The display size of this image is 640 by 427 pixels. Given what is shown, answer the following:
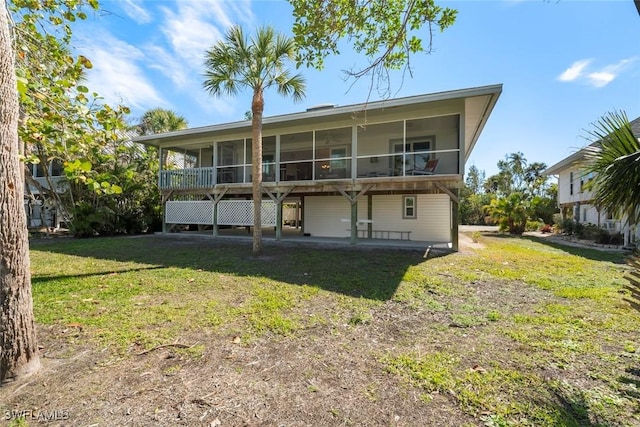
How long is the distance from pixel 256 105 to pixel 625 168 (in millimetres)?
8313

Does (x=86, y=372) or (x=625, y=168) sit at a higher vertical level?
(x=625, y=168)

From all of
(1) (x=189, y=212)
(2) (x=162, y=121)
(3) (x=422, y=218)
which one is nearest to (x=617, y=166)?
(3) (x=422, y=218)

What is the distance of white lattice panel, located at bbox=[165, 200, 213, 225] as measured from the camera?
45.7ft

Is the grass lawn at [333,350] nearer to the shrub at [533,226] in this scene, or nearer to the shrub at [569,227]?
the shrub at [569,227]

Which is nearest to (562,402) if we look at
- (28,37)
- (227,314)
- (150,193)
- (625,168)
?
(625,168)

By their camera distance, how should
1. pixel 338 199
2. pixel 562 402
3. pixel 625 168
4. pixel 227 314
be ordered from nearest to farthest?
pixel 562 402 → pixel 625 168 → pixel 227 314 → pixel 338 199

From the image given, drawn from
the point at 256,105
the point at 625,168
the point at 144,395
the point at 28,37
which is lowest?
the point at 144,395

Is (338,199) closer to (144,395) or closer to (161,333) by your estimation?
(161,333)

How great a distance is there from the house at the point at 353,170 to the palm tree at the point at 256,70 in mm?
2166

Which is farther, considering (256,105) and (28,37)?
(256,105)

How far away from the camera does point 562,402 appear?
2453 mm

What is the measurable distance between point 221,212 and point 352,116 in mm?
7496

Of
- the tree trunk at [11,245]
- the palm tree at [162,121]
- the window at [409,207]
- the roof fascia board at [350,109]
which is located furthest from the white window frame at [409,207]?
the palm tree at [162,121]

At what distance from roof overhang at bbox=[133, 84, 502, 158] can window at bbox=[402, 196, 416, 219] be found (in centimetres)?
342
